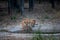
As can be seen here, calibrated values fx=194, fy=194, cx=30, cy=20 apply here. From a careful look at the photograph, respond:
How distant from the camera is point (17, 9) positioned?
5.98 meters

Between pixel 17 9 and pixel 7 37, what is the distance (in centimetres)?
343

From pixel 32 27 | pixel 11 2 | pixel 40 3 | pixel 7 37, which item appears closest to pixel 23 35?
pixel 7 37

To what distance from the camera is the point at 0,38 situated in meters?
2.62

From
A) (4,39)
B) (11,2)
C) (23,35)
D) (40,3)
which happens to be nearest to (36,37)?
(23,35)

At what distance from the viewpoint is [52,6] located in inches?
255

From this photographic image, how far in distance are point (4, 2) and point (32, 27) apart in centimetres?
466

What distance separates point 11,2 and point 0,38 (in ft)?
10.2

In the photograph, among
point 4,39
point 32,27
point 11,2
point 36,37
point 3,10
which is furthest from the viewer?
point 3,10

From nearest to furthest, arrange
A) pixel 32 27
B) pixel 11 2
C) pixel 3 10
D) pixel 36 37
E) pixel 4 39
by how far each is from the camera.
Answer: pixel 36 37 → pixel 4 39 → pixel 32 27 → pixel 11 2 → pixel 3 10

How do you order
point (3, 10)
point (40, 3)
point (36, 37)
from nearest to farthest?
1. point (36, 37)
2. point (3, 10)
3. point (40, 3)

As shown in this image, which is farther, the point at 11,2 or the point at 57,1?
the point at 57,1

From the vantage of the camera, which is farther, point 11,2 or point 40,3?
point 40,3

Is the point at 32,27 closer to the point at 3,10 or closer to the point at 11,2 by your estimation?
the point at 11,2

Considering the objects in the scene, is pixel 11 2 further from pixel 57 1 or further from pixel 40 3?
pixel 57 1
